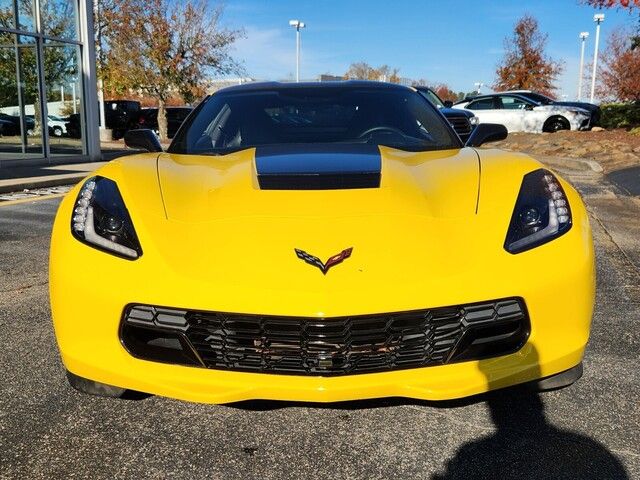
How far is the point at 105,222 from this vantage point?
2119 mm

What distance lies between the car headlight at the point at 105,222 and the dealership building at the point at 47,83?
36.9 ft

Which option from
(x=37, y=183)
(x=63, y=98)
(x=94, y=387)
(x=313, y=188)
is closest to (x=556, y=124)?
(x=63, y=98)

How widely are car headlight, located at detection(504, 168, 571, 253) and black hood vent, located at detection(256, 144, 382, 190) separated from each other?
539 mm

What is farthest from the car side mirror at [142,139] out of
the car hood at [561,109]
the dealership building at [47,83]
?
the car hood at [561,109]

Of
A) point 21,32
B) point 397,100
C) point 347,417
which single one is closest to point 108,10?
point 21,32

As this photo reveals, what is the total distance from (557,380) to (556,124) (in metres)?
17.5

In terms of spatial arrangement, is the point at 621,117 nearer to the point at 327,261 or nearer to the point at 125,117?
the point at 125,117

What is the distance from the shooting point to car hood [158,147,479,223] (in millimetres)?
2113

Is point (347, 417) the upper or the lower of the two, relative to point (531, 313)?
lower

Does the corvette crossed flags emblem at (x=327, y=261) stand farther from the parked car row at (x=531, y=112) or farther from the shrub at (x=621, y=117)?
the shrub at (x=621, y=117)

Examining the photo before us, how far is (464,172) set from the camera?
8.07 feet

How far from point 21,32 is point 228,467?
13.1 meters

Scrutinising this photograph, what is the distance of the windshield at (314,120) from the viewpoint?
3.18 metres

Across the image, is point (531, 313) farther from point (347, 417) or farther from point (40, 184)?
point (40, 184)
